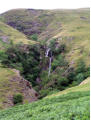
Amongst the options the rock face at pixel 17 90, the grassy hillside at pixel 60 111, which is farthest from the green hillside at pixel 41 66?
the grassy hillside at pixel 60 111

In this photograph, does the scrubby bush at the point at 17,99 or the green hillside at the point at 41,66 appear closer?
the scrubby bush at the point at 17,99

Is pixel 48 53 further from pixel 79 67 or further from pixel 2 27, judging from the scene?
pixel 2 27

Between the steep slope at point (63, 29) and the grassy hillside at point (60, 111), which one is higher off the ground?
the grassy hillside at point (60, 111)

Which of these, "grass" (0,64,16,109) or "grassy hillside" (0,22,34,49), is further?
"grassy hillside" (0,22,34,49)

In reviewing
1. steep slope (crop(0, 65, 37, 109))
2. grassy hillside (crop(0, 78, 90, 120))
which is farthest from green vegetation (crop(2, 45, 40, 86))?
grassy hillside (crop(0, 78, 90, 120))

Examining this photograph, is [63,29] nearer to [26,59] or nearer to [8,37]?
[8,37]

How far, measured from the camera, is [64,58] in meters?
98.6

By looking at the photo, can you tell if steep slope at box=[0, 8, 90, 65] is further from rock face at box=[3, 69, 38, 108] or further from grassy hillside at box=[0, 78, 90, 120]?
grassy hillside at box=[0, 78, 90, 120]

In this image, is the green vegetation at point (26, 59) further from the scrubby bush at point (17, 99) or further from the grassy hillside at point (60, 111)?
the grassy hillside at point (60, 111)

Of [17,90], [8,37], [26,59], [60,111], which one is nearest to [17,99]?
[17,90]

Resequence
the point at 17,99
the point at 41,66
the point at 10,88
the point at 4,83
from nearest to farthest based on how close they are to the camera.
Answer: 1. the point at 17,99
2. the point at 10,88
3. the point at 4,83
4. the point at 41,66

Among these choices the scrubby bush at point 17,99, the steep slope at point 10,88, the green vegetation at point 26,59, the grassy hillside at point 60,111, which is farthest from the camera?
the green vegetation at point 26,59

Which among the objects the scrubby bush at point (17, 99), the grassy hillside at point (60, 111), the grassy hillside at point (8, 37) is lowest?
the grassy hillside at point (8, 37)

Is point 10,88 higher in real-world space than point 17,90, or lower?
higher
